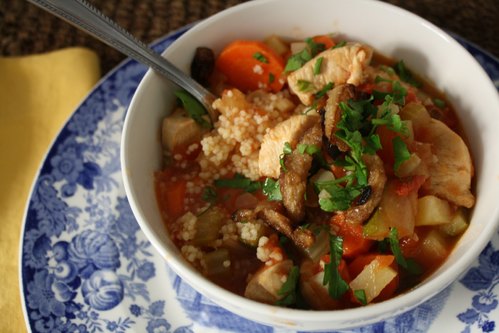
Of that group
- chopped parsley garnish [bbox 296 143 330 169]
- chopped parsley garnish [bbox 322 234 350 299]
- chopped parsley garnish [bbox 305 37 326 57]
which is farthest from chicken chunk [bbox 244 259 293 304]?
chopped parsley garnish [bbox 305 37 326 57]

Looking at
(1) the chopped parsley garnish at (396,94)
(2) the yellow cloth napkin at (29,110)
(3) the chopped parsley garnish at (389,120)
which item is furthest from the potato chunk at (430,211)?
(2) the yellow cloth napkin at (29,110)

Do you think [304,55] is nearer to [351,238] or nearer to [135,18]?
[351,238]

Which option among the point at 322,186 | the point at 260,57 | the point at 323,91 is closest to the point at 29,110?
the point at 260,57

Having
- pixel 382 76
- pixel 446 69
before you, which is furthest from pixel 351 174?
pixel 446 69

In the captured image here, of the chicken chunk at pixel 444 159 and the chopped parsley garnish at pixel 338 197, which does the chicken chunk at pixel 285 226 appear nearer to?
the chopped parsley garnish at pixel 338 197

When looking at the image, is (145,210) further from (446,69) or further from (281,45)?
(446,69)

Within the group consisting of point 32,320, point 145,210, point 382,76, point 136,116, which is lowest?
point 32,320

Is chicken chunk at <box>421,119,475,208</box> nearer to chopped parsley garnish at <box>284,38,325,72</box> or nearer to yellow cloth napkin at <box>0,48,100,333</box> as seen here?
chopped parsley garnish at <box>284,38,325,72</box>
